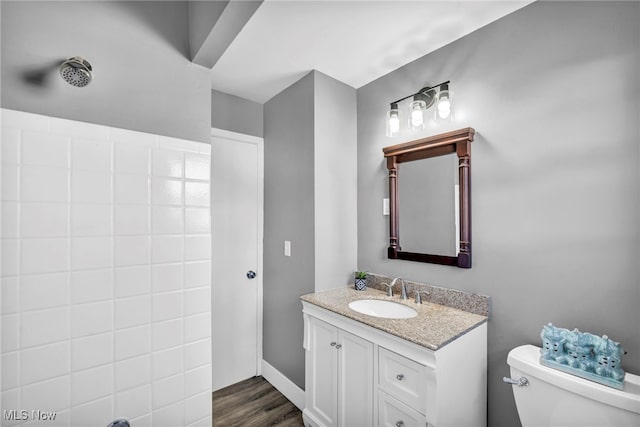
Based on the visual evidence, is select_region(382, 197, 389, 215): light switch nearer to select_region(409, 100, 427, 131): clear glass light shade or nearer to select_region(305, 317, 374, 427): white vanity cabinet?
select_region(409, 100, 427, 131): clear glass light shade

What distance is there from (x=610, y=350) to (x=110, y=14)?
244 cm

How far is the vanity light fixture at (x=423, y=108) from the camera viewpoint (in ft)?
5.30

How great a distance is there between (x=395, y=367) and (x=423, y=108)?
143 cm

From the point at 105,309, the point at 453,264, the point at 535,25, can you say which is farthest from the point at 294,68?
the point at 105,309

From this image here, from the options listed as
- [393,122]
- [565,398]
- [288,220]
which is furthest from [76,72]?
[565,398]

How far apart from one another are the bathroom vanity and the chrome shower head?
4.98ft

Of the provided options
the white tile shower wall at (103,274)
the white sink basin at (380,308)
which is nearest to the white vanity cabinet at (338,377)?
the white sink basin at (380,308)

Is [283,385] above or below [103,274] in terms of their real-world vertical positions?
below

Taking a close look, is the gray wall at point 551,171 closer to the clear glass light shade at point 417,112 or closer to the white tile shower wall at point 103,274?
the clear glass light shade at point 417,112

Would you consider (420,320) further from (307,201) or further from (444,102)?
(444,102)

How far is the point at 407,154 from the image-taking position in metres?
1.90

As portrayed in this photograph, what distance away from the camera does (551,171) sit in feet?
4.38

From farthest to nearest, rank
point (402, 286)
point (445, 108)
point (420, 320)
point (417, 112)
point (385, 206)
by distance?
point (385, 206) < point (402, 286) < point (417, 112) < point (445, 108) < point (420, 320)

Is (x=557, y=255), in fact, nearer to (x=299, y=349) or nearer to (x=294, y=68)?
(x=299, y=349)
